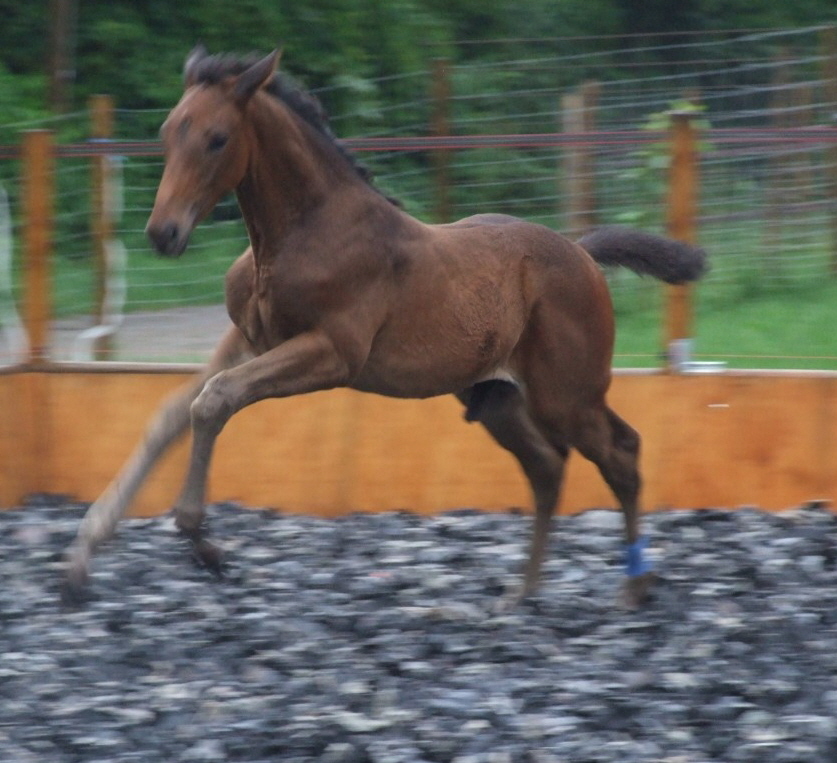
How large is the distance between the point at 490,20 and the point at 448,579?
40.5ft

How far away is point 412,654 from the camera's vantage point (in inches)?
205

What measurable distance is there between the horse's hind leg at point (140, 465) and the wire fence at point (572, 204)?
1829mm

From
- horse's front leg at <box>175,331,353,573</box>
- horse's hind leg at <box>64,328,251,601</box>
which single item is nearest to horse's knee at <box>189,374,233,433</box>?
horse's front leg at <box>175,331,353,573</box>

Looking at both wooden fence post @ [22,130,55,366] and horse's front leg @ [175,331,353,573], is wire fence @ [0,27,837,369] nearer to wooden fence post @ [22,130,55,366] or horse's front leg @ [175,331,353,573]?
wooden fence post @ [22,130,55,366]

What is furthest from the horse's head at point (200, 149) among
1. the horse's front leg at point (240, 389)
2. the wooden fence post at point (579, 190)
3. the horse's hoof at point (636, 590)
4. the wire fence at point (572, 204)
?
the wooden fence post at point (579, 190)

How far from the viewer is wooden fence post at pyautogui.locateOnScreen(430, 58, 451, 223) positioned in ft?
25.8

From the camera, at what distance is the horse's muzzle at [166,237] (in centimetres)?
479

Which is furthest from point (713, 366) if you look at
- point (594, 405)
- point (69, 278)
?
point (69, 278)

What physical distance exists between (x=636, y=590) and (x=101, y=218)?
125 inches

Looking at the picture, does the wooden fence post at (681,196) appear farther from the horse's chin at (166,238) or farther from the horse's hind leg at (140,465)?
the horse's chin at (166,238)

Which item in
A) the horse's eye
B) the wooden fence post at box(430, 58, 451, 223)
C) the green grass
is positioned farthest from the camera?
the wooden fence post at box(430, 58, 451, 223)

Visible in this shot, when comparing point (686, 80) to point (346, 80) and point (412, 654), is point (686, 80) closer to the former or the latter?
point (346, 80)

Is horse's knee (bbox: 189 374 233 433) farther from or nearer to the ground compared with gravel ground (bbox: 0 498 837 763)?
farther from the ground

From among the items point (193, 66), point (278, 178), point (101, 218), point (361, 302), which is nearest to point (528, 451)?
point (361, 302)
